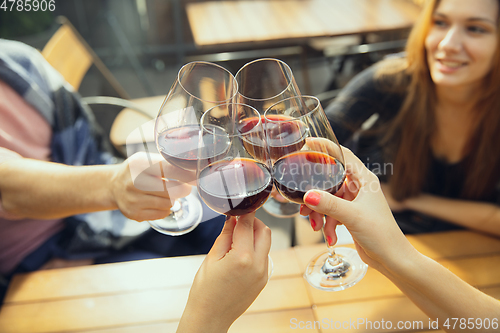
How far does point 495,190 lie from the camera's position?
140 centimetres

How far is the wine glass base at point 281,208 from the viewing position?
3.70ft

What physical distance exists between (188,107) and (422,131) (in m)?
0.98

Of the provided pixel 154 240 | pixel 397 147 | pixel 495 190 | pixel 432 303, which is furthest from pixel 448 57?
pixel 154 240

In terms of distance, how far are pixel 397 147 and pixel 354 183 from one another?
756mm

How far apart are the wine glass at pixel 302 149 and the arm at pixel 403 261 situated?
0.20ft

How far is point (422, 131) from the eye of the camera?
1421 millimetres

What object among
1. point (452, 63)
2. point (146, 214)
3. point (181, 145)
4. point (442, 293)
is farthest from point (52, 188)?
point (452, 63)

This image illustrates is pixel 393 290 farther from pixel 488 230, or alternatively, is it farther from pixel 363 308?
pixel 488 230

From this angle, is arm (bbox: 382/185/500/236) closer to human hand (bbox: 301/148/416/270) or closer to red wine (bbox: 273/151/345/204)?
human hand (bbox: 301/148/416/270)

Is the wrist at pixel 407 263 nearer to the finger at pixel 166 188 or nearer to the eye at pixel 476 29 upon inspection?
the finger at pixel 166 188

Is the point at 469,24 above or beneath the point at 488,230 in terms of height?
above

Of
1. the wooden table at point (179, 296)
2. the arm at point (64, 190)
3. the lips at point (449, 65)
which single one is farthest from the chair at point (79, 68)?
the lips at point (449, 65)

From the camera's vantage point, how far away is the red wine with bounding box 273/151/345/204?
2.48 feet

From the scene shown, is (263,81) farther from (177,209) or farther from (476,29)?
(476,29)
